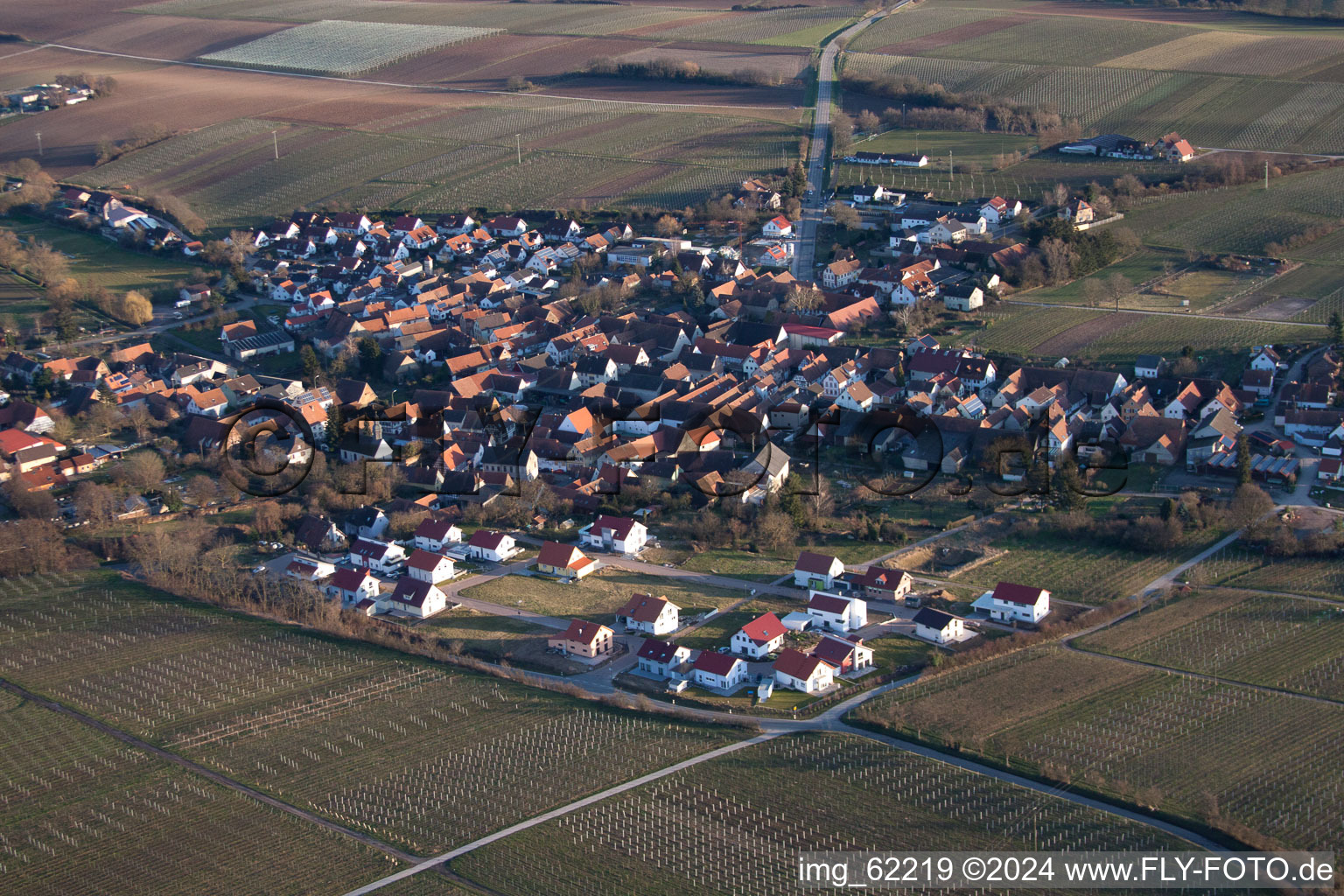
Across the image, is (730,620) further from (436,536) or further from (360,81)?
(360,81)

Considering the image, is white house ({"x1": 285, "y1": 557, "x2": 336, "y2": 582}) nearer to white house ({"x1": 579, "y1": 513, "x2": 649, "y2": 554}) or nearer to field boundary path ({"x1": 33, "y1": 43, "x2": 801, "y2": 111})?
white house ({"x1": 579, "y1": 513, "x2": 649, "y2": 554})

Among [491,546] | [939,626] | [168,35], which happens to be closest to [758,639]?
[939,626]

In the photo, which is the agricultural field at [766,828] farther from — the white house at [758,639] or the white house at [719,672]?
the white house at [758,639]

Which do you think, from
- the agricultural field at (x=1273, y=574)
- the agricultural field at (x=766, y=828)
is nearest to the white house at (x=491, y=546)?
the agricultural field at (x=766, y=828)

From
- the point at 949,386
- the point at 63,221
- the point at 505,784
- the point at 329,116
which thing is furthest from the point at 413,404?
the point at 329,116

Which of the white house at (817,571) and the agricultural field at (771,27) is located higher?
the agricultural field at (771,27)

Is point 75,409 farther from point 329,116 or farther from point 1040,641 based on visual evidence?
point 329,116
